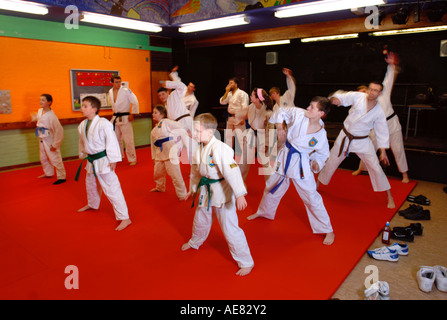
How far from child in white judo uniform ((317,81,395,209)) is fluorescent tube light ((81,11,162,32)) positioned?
398 centimetres

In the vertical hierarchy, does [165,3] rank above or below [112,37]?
above

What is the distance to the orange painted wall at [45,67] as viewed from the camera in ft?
18.4

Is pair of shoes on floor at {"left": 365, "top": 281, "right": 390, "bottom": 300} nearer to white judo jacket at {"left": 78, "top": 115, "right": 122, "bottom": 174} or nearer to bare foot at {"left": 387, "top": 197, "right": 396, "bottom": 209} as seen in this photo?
bare foot at {"left": 387, "top": 197, "right": 396, "bottom": 209}

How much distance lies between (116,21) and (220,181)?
4.50 metres

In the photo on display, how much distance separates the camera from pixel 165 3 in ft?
22.1

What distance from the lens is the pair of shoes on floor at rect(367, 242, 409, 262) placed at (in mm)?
2779

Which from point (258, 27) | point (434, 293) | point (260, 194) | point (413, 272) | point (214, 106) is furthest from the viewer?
point (214, 106)

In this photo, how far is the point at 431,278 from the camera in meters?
2.38

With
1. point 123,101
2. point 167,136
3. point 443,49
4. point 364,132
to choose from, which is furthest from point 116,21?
point 443,49

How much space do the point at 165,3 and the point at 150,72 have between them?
64.9 inches

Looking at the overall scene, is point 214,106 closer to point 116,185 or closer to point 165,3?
point 165,3

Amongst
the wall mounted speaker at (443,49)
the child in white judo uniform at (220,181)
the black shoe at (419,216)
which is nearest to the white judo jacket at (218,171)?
the child in white judo uniform at (220,181)

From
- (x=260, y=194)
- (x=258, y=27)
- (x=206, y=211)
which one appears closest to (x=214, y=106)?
(x=258, y=27)

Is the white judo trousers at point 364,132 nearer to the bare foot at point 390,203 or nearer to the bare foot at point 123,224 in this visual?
the bare foot at point 390,203
